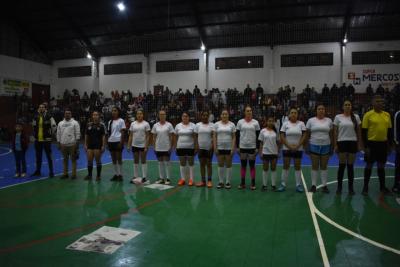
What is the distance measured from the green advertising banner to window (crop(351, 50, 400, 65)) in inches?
1010

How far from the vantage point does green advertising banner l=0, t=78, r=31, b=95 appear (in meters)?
23.6

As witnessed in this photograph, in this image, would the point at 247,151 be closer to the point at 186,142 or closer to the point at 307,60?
the point at 186,142

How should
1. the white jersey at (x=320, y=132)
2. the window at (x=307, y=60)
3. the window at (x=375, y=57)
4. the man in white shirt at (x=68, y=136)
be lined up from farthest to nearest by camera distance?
the window at (x=307, y=60) → the window at (x=375, y=57) → the man in white shirt at (x=68, y=136) → the white jersey at (x=320, y=132)

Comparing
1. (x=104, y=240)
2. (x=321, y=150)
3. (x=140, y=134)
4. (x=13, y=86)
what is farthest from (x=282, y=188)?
(x=13, y=86)

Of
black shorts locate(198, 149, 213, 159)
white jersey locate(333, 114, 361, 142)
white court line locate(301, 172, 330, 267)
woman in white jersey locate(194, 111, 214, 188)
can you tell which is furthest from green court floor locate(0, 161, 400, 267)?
white jersey locate(333, 114, 361, 142)

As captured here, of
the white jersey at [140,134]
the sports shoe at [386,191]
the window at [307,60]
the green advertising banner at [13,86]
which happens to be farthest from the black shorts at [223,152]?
the green advertising banner at [13,86]

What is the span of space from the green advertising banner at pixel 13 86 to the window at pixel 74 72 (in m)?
3.07

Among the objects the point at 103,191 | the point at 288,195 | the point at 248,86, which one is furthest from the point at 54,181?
the point at 248,86

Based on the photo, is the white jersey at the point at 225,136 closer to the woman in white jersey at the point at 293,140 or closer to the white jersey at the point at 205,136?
the white jersey at the point at 205,136

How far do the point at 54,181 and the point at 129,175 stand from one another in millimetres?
2053

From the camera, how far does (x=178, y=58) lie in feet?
78.6

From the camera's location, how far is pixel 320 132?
264 inches

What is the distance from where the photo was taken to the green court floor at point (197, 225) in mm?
3693

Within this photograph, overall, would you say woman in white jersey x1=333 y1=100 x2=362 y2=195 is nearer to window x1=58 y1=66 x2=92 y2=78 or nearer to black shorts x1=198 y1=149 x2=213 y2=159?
black shorts x1=198 y1=149 x2=213 y2=159
